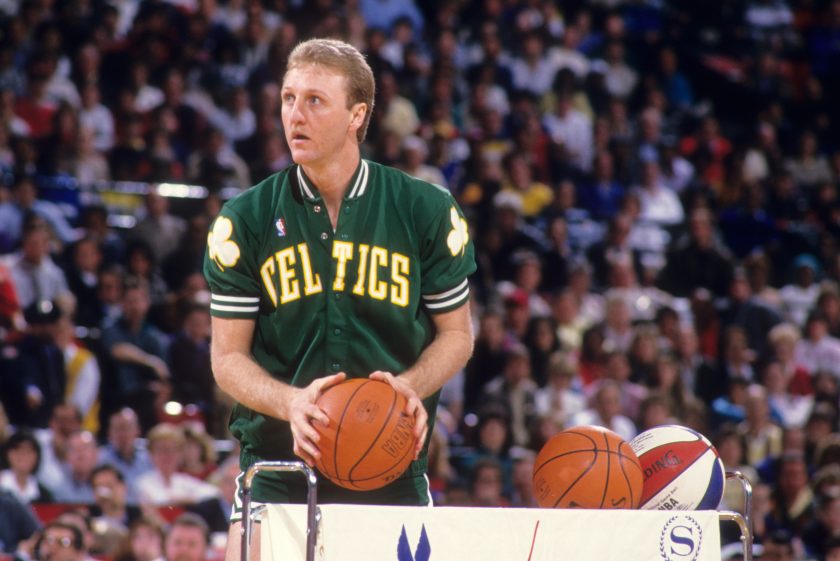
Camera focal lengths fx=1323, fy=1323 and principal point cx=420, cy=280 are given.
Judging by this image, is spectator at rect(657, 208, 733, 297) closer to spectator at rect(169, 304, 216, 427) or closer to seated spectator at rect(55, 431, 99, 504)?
spectator at rect(169, 304, 216, 427)

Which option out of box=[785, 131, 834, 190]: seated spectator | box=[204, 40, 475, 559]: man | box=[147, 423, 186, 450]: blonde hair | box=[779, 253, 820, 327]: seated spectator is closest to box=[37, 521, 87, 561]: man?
box=[147, 423, 186, 450]: blonde hair

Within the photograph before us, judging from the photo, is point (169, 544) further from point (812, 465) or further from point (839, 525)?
point (812, 465)

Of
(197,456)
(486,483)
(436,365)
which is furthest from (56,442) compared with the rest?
(436,365)

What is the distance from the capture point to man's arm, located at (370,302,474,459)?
11.9 ft

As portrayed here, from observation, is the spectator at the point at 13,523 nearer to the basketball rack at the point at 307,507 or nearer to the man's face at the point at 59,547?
the man's face at the point at 59,547

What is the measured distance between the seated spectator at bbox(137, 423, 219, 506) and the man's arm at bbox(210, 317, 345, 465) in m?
4.90

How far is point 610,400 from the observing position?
1027cm

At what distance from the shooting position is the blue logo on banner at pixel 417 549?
3.43m

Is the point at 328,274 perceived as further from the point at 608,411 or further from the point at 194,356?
the point at 608,411

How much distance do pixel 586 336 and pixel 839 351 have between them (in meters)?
2.79

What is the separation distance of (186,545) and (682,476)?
4231mm

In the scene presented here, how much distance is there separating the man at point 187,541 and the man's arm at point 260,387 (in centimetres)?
400

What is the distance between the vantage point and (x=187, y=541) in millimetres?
7652

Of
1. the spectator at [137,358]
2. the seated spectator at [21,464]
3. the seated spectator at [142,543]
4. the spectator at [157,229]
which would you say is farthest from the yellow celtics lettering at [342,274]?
the spectator at [157,229]
